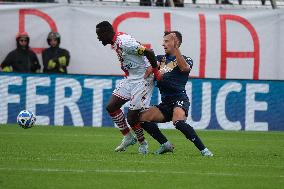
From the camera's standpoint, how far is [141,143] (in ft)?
45.0

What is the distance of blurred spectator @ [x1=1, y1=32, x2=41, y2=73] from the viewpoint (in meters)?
21.2

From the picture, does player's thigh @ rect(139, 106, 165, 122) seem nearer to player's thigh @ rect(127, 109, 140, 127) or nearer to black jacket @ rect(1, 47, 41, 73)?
player's thigh @ rect(127, 109, 140, 127)

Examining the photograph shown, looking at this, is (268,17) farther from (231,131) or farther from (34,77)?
(34,77)

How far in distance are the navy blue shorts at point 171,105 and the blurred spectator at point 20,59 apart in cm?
812

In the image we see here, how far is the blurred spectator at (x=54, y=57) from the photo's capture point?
21.3m

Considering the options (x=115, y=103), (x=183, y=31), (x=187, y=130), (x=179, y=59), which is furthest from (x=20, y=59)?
(x=187, y=130)

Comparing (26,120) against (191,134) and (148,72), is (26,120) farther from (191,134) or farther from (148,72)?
(191,134)

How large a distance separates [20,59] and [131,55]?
807 centimetres

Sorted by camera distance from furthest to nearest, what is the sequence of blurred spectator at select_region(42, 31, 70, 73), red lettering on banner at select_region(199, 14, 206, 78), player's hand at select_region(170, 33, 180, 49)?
red lettering on banner at select_region(199, 14, 206, 78)
blurred spectator at select_region(42, 31, 70, 73)
player's hand at select_region(170, 33, 180, 49)

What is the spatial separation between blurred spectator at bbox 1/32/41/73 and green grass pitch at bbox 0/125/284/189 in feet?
13.3

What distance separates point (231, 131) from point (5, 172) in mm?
11155

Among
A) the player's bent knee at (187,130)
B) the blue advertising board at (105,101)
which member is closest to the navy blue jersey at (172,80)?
the player's bent knee at (187,130)

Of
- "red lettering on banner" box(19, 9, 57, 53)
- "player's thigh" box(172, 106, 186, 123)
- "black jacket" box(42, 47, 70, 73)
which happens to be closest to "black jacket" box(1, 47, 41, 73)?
"black jacket" box(42, 47, 70, 73)

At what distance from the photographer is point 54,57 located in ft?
70.3
